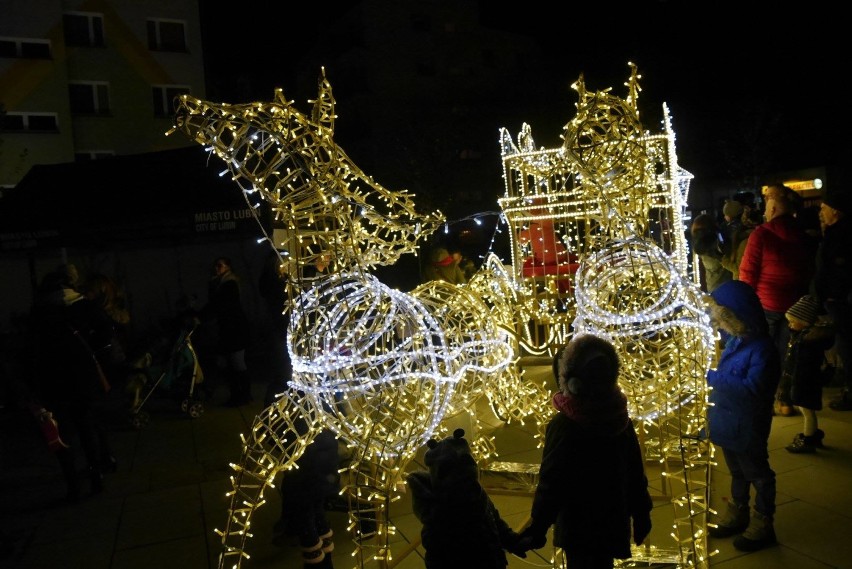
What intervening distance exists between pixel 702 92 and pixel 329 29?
17.4 m

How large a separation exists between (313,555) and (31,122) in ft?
63.4

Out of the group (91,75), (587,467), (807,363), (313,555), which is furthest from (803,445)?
(91,75)

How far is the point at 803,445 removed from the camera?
4.81 metres

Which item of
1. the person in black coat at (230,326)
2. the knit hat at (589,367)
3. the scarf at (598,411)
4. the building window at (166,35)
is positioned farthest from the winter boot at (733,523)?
the building window at (166,35)

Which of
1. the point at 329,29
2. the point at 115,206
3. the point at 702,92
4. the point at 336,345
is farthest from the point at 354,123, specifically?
the point at 336,345

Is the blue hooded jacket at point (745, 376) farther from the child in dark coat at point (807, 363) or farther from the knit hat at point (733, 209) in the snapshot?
the knit hat at point (733, 209)

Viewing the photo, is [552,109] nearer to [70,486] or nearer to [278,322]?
[278,322]

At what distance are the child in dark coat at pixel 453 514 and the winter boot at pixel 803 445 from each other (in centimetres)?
349

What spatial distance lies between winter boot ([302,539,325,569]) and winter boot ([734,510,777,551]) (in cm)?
226

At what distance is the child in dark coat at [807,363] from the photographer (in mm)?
4844

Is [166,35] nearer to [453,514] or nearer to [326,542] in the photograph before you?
[326,542]

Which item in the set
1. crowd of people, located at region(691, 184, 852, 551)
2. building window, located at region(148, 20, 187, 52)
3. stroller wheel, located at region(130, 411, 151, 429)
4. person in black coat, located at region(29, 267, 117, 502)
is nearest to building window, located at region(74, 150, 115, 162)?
building window, located at region(148, 20, 187, 52)

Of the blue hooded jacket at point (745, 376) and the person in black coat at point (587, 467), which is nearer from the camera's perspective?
the person in black coat at point (587, 467)

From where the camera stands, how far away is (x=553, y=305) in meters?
5.43
